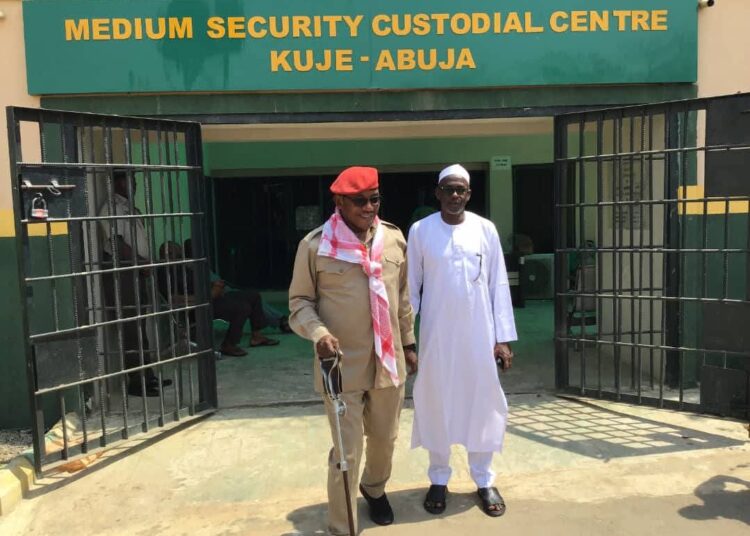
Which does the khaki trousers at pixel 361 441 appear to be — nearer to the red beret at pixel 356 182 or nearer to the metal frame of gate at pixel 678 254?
the red beret at pixel 356 182

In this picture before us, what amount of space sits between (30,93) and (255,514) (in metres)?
3.56

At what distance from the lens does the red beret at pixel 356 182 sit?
2836mm

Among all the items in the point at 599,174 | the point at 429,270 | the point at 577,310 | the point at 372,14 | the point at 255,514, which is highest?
the point at 372,14

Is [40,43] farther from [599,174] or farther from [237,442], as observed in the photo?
[599,174]

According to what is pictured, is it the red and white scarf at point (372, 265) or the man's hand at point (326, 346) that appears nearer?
the man's hand at point (326, 346)

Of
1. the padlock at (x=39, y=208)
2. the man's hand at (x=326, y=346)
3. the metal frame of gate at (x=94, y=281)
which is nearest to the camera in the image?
the man's hand at (x=326, y=346)

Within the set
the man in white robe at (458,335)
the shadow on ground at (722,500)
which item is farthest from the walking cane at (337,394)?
the shadow on ground at (722,500)

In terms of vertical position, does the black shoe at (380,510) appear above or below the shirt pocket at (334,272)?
below

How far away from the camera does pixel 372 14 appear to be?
4.91 meters

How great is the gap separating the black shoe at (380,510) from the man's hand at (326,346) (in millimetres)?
937

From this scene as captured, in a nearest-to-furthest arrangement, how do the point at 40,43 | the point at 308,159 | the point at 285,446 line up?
the point at 285,446, the point at 40,43, the point at 308,159

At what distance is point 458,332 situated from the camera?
3.31m

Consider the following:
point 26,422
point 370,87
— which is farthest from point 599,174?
point 26,422

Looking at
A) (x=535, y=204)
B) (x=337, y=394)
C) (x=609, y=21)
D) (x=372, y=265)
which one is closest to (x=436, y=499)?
(x=337, y=394)
